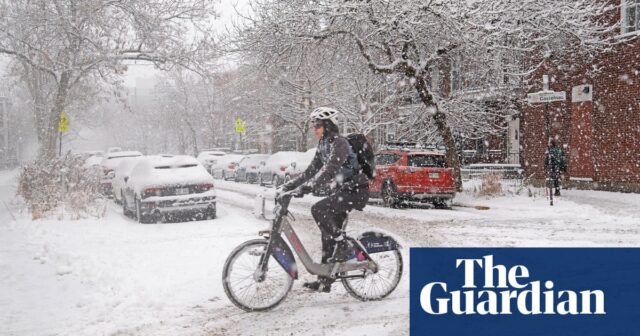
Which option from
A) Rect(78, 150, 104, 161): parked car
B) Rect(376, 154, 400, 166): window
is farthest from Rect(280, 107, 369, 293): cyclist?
Rect(78, 150, 104, 161): parked car

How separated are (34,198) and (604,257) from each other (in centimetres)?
1488

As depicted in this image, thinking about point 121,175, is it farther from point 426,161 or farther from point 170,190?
point 426,161

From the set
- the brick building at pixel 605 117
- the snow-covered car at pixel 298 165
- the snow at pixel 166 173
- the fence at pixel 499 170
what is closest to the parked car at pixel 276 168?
the snow-covered car at pixel 298 165

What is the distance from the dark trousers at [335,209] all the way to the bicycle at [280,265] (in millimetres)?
203

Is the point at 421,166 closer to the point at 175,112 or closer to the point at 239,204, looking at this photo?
the point at 239,204

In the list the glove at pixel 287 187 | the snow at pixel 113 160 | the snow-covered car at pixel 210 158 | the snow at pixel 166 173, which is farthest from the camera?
the snow-covered car at pixel 210 158

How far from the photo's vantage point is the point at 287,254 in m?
6.09

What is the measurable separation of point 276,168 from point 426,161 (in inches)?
440

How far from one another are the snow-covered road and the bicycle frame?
1.30 feet

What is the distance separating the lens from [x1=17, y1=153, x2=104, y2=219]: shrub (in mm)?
14984

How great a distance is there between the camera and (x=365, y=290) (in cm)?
649

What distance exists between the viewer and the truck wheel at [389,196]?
16859mm

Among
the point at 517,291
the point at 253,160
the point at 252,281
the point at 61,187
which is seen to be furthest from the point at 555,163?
the point at 253,160

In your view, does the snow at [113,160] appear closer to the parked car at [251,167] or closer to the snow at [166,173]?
the parked car at [251,167]
